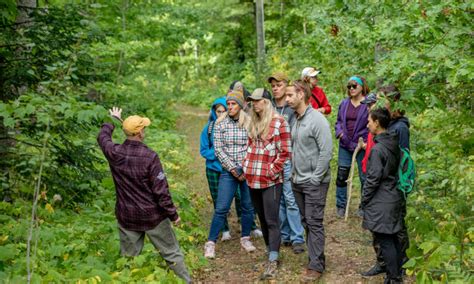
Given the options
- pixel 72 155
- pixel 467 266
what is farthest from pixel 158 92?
pixel 467 266

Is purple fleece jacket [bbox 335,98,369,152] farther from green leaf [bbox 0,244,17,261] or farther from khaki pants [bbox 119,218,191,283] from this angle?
green leaf [bbox 0,244,17,261]

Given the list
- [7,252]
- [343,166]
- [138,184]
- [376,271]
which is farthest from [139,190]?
[343,166]

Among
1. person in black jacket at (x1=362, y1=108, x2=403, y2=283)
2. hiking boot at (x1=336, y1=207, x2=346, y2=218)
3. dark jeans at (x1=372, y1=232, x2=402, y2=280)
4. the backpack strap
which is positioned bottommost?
hiking boot at (x1=336, y1=207, x2=346, y2=218)

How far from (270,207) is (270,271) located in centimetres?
73

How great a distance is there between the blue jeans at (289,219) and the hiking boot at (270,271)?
3.30 feet

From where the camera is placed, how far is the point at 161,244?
532 centimetres

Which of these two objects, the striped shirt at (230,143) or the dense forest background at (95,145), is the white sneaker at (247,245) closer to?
the dense forest background at (95,145)

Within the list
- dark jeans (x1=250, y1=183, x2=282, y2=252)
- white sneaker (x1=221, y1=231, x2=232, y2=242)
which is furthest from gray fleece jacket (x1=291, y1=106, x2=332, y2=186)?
white sneaker (x1=221, y1=231, x2=232, y2=242)

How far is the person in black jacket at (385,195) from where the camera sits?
17.4 ft

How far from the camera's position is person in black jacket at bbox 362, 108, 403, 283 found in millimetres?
5316

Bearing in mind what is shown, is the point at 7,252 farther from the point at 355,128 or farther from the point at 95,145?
the point at 355,128

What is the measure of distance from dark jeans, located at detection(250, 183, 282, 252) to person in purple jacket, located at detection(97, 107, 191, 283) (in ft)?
4.23

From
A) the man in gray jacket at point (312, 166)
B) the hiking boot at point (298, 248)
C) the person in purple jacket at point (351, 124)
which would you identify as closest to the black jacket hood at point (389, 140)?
the man in gray jacket at point (312, 166)

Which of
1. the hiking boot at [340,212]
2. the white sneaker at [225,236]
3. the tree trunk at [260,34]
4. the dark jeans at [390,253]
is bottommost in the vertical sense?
the white sneaker at [225,236]
